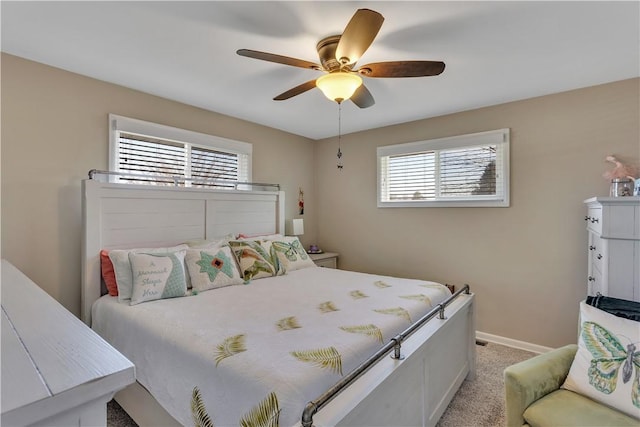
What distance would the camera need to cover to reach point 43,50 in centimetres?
214

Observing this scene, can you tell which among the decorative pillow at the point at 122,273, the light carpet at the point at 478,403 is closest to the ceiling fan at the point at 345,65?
the decorative pillow at the point at 122,273

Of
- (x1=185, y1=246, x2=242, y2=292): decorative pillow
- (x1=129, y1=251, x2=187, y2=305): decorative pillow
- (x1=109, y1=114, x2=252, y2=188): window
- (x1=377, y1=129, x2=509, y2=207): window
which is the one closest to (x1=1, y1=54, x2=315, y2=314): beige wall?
(x1=109, y1=114, x2=252, y2=188): window

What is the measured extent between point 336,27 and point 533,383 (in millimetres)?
2178

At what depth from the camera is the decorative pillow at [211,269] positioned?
96.2 inches

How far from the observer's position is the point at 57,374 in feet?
2.09

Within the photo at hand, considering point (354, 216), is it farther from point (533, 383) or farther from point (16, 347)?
point (16, 347)

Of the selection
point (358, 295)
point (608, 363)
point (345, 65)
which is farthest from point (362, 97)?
point (608, 363)

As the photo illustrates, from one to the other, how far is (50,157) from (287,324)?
2.27 meters

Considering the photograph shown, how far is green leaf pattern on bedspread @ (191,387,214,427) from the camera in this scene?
51.8 inches

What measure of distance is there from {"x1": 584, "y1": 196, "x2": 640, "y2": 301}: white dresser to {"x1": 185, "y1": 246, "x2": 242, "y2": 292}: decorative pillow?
268 cm

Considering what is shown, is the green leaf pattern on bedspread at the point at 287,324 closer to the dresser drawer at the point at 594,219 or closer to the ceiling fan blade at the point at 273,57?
the ceiling fan blade at the point at 273,57

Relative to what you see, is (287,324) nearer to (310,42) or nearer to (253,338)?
(253,338)

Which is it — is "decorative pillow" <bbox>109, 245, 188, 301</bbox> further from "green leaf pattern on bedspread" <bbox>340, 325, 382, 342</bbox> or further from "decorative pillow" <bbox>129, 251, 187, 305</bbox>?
"green leaf pattern on bedspread" <bbox>340, 325, 382, 342</bbox>

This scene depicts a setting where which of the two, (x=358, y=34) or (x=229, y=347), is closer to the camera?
(x=229, y=347)
